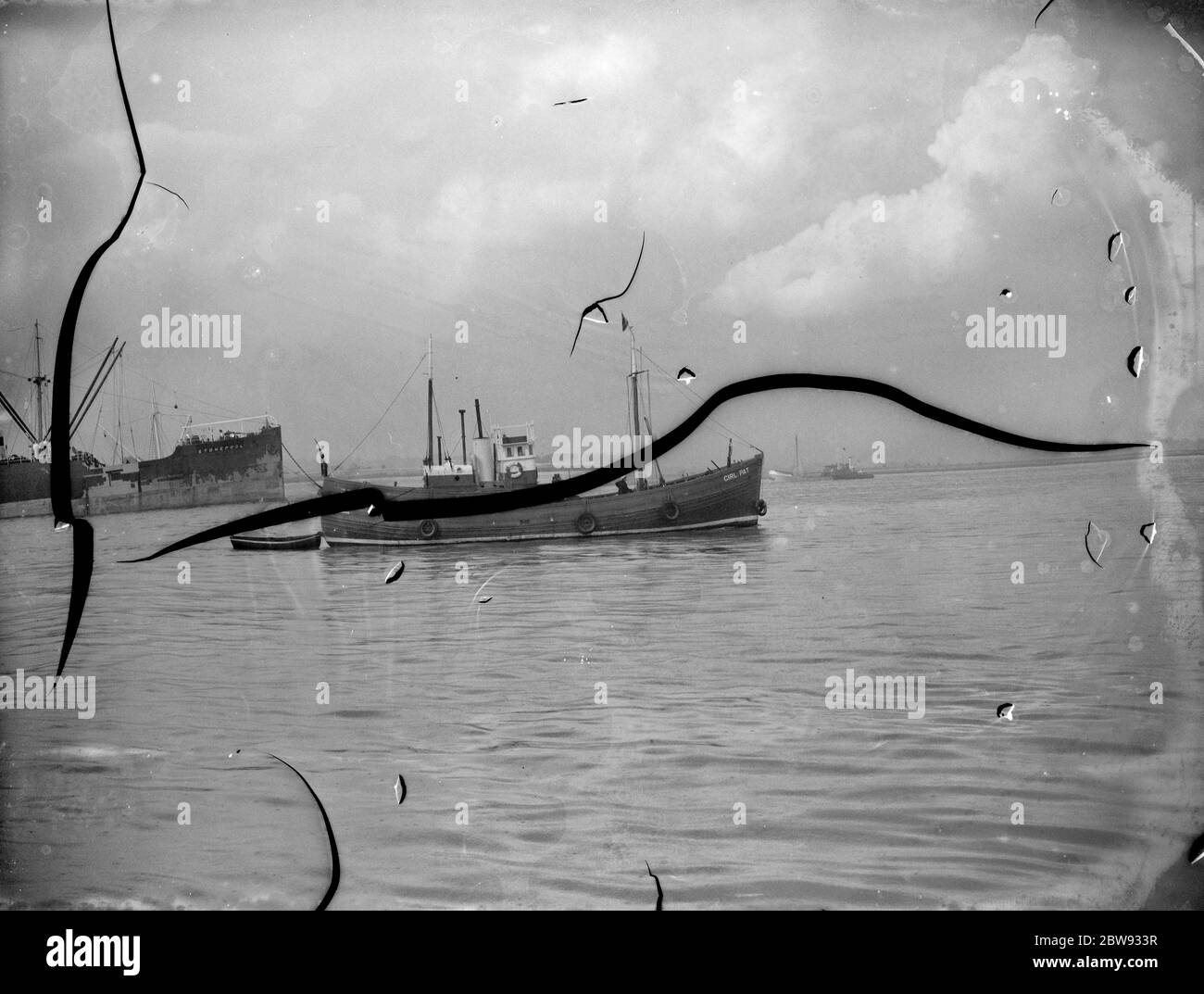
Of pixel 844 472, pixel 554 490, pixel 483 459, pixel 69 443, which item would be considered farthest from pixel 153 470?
pixel 844 472

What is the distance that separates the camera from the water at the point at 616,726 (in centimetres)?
230

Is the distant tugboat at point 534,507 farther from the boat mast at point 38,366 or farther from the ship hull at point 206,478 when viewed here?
the boat mast at point 38,366

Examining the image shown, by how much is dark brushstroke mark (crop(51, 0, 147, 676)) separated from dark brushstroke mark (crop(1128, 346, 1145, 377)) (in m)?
2.78

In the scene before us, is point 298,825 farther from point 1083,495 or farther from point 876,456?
point 1083,495

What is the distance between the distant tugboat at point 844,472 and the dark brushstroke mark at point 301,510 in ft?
4.76

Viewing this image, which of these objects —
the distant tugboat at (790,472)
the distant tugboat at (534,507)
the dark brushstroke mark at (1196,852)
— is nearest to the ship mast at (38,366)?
the distant tugboat at (534,507)

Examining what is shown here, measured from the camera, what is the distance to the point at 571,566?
10.2ft

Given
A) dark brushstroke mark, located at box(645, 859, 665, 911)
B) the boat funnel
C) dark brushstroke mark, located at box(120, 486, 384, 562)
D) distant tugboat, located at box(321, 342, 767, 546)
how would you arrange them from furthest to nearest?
distant tugboat, located at box(321, 342, 767, 546), the boat funnel, dark brushstroke mark, located at box(645, 859, 665, 911), dark brushstroke mark, located at box(120, 486, 384, 562)

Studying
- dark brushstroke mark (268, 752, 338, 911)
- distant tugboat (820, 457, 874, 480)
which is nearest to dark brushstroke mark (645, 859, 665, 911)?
dark brushstroke mark (268, 752, 338, 911)

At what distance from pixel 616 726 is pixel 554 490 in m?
0.97

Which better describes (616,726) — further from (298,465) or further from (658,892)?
(298,465)

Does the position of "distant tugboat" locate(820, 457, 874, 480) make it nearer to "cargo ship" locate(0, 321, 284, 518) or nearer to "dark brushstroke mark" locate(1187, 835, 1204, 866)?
"dark brushstroke mark" locate(1187, 835, 1204, 866)

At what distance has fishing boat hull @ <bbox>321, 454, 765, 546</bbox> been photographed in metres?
2.69

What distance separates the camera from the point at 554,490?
1.98 meters
